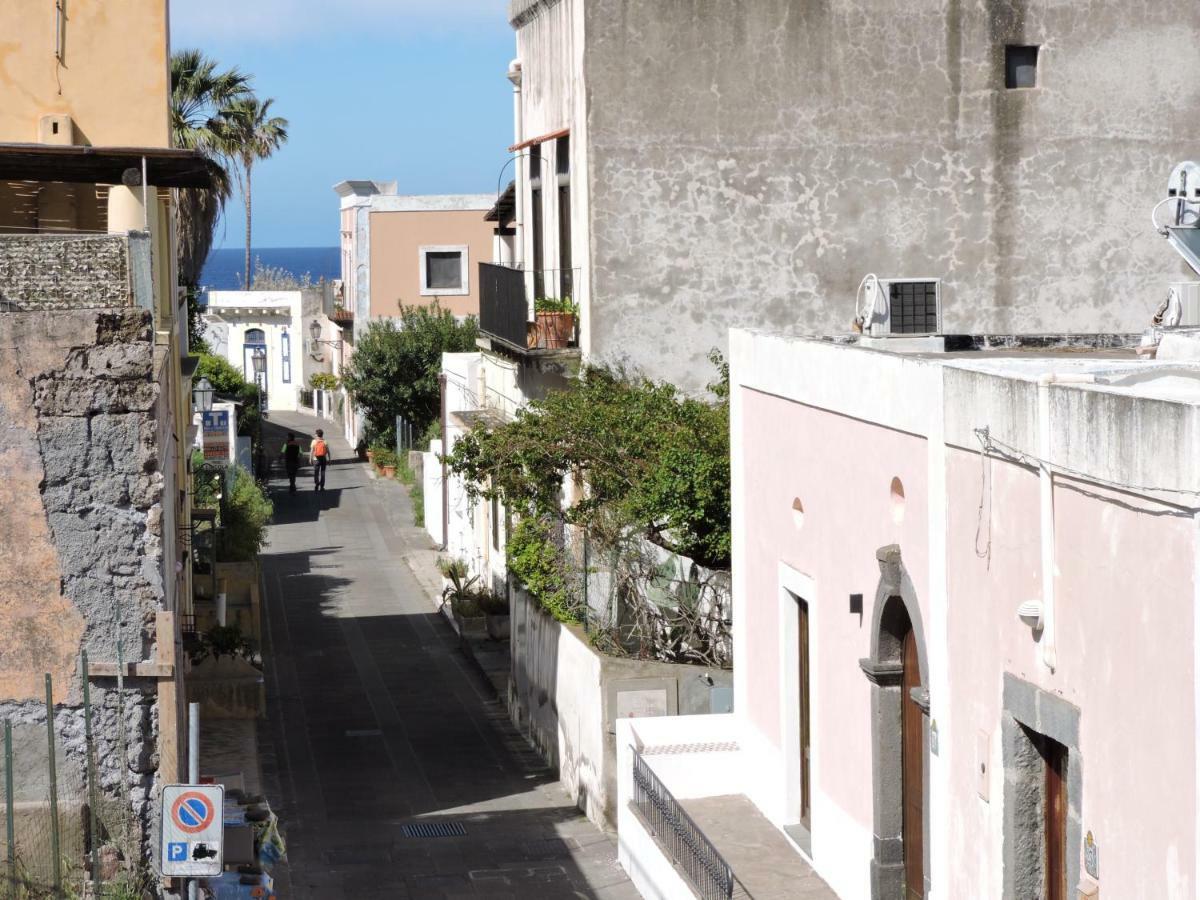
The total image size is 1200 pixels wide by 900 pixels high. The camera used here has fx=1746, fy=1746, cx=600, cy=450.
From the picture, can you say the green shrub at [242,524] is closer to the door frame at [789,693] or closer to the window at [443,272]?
the door frame at [789,693]

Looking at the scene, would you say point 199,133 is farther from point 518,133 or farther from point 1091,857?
point 1091,857

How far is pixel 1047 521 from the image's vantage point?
319 inches

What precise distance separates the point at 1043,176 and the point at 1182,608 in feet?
53.7

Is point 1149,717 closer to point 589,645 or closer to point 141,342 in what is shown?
point 141,342

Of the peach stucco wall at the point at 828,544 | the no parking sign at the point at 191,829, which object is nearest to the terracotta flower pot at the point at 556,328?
the peach stucco wall at the point at 828,544

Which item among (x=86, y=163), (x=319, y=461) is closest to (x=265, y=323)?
(x=319, y=461)

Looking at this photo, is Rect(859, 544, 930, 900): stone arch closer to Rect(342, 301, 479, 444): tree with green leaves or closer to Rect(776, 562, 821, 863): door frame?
Rect(776, 562, 821, 863): door frame

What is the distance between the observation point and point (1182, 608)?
6883 millimetres

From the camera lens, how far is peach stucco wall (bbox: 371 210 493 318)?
166 ft

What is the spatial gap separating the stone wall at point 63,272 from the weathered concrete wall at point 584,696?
23.2 feet

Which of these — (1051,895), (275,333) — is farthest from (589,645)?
(275,333)

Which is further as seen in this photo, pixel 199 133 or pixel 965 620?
pixel 199 133

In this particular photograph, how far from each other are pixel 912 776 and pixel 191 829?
4.40 metres

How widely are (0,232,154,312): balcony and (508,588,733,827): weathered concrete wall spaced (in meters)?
7.00
